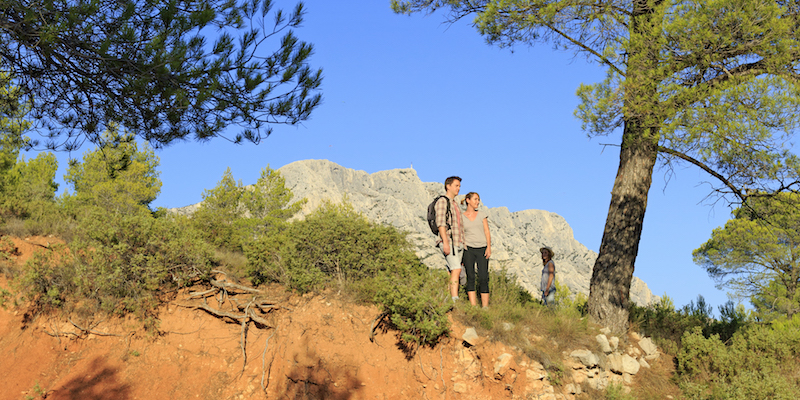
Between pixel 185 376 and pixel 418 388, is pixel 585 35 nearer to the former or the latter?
pixel 418 388

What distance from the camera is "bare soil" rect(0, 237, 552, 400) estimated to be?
250 inches

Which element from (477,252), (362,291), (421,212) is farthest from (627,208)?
(421,212)

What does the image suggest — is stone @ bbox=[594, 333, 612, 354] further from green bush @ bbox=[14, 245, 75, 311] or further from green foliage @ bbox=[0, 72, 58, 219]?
green foliage @ bbox=[0, 72, 58, 219]

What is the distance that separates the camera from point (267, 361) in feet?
21.9

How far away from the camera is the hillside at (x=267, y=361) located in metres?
6.37

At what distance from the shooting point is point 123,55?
19.7ft

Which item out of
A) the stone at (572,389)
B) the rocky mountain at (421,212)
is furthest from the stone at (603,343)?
the rocky mountain at (421,212)

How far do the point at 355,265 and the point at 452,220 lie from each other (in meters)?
1.78

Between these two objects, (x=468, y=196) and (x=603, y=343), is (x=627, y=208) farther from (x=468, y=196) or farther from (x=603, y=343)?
(x=468, y=196)

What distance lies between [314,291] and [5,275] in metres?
5.48

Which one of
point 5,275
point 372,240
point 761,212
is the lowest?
point 5,275

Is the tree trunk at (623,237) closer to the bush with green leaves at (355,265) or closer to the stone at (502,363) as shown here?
the stone at (502,363)

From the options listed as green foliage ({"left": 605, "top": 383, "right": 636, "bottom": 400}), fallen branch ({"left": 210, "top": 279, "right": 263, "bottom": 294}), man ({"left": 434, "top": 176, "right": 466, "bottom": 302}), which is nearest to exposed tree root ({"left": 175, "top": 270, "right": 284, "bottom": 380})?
fallen branch ({"left": 210, "top": 279, "right": 263, "bottom": 294})

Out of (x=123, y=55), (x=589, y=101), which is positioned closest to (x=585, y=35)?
(x=589, y=101)
